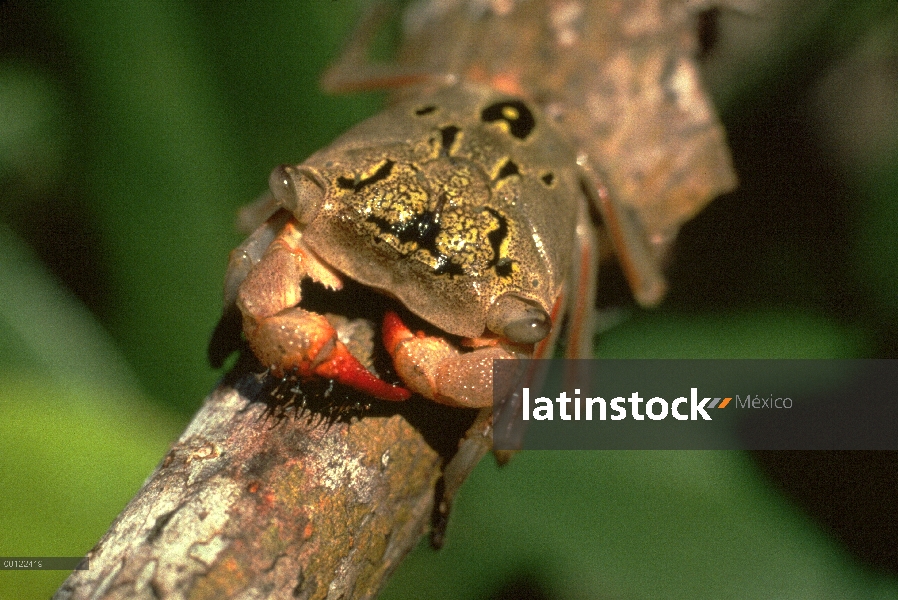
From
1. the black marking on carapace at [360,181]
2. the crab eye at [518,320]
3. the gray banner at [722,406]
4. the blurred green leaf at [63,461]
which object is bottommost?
the gray banner at [722,406]

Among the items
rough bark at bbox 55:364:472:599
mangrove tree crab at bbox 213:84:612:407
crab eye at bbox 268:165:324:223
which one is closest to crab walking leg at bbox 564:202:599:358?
mangrove tree crab at bbox 213:84:612:407

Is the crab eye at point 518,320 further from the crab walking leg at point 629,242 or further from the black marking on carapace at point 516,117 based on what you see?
the crab walking leg at point 629,242

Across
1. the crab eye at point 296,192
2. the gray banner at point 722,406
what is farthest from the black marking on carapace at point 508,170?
the gray banner at point 722,406

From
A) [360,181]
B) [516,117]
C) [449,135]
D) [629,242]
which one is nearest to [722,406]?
[629,242]

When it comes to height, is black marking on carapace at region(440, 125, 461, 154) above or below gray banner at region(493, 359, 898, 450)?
above

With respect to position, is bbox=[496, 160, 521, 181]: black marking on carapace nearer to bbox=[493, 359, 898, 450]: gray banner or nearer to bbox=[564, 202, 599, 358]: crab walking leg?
bbox=[564, 202, 599, 358]: crab walking leg

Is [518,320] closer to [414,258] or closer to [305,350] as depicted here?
[414,258]

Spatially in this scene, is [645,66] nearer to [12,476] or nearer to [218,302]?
[218,302]
